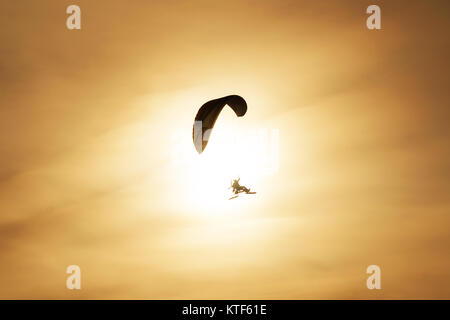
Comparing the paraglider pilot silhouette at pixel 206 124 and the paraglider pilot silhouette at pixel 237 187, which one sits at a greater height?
the paraglider pilot silhouette at pixel 206 124

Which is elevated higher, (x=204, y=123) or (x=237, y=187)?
(x=204, y=123)

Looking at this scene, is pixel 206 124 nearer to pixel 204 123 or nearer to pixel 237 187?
pixel 204 123

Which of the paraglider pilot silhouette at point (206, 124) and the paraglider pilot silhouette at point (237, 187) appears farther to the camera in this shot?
the paraglider pilot silhouette at point (237, 187)

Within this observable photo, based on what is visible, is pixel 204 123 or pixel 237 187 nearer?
pixel 204 123

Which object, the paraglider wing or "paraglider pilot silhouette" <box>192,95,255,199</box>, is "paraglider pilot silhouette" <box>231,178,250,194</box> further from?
the paraglider wing

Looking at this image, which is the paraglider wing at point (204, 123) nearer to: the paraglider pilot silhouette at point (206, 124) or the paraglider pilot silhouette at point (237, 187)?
the paraglider pilot silhouette at point (206, 124)

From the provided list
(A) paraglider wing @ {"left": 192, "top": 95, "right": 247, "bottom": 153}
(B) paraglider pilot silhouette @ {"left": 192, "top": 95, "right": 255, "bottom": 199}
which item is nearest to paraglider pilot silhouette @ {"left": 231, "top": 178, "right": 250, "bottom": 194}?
(B) paraglider pilot silhouette @ {"left": 192, "top": 95, "right": 255, "bottom": 199}

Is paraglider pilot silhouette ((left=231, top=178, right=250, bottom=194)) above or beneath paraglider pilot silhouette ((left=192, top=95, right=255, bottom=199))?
beneath

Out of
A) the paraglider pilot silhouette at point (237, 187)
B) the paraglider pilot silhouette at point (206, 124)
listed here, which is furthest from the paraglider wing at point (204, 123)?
the paraglider pilot silhouette at point (237, 187)

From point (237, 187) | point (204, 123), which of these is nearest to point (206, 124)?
point (204, 123)

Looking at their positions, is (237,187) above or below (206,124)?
below

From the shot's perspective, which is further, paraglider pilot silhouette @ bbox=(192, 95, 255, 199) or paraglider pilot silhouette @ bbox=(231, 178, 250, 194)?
paraglider pilot silhouette @ bbox=(231, 178, 250, 194)
